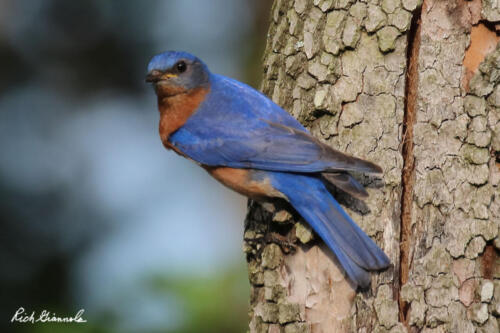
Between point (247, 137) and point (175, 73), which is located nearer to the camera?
point (247, 137)

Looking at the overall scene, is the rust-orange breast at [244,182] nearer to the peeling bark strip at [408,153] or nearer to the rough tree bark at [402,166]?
the rough tree bark at [402,166]

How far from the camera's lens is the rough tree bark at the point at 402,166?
3449 mm

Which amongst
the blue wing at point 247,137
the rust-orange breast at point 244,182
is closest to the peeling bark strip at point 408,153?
the blue wing at point 247,137

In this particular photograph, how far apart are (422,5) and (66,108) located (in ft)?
12.8

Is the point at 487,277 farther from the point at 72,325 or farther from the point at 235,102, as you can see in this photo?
the point at 72,325

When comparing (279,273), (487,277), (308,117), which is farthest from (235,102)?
(487,277)

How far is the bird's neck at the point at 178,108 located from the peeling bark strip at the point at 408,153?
138 centimetres

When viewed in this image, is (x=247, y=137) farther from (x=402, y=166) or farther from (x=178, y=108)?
(x=402, y=166)

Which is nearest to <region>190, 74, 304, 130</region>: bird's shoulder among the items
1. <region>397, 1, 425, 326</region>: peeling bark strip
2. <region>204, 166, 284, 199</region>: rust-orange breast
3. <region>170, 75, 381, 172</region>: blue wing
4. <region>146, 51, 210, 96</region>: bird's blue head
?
<region>170, 75, 381, 172</region>: blue wing

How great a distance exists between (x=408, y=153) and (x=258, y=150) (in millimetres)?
882

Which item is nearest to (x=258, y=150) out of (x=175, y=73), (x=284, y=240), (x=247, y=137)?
(x=247, y=137)

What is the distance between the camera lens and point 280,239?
3.80m

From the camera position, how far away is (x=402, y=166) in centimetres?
361
